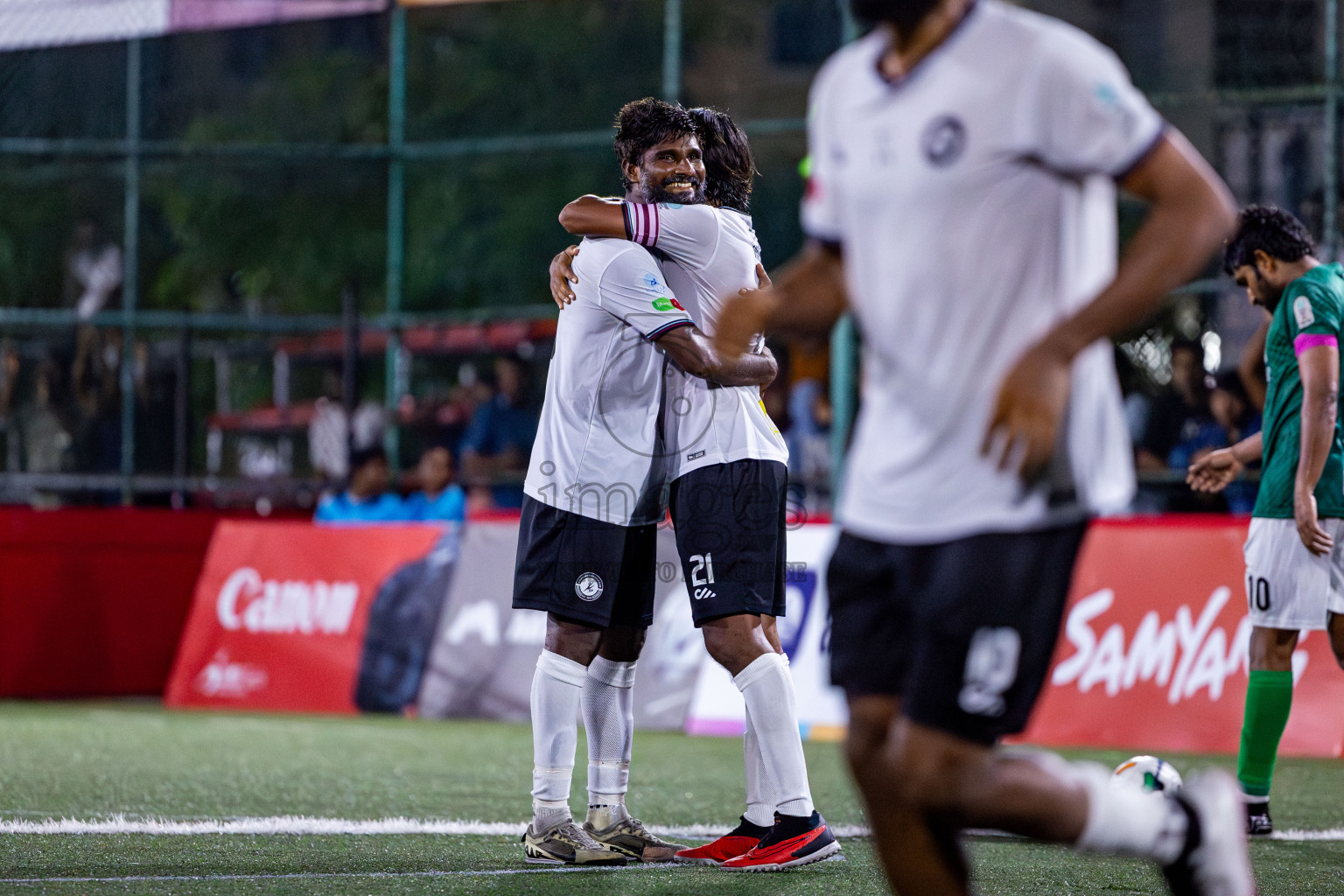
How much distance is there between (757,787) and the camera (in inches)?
209

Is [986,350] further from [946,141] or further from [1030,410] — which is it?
[946,141]

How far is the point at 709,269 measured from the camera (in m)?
5.34

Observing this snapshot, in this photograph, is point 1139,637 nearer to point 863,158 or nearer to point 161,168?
point 863,158

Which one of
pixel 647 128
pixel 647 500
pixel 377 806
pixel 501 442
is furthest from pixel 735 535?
pixel 501 442

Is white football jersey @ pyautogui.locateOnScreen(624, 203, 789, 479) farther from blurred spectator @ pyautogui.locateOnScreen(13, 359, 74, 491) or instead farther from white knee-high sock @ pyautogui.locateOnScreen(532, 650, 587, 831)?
blurred spectator @ pyautogui.locateOnScreen(13, 359, 74, 491)

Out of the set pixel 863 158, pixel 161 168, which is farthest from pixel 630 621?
pixel 161 168

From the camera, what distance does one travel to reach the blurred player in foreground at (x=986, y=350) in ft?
9.52

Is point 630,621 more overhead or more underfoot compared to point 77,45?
more underfoot

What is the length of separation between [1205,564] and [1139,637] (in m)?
0.54

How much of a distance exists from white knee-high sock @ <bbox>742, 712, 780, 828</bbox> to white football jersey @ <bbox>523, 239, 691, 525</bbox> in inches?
30.6

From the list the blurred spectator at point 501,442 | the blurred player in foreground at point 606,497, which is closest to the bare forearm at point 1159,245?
the blurred player in foreground at point 606,497

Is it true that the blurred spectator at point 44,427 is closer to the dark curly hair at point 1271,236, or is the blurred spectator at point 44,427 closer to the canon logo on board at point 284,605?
the canon logo on board at point 284,605

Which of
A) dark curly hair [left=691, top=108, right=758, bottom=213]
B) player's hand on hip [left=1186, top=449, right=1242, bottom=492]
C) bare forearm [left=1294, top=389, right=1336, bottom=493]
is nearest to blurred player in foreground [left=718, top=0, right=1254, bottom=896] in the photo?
dark curly hair [left=691, top=108, right=758, bottom=213]

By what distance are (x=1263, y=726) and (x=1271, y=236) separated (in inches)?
69.1
